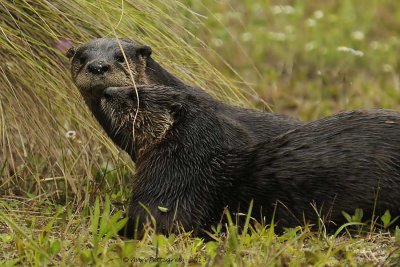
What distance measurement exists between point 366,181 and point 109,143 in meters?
1.42

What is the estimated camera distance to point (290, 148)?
4445mm

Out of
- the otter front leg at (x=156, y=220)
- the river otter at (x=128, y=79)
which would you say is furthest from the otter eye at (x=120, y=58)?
the otter front leg at (x=156, y=220)

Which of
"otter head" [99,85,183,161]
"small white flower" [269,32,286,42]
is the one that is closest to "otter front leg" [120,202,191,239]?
"otter head" [99,85,183,161]

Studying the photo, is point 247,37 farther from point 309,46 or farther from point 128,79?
point 128,79

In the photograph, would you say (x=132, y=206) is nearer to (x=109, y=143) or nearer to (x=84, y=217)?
(x=84, y=217)

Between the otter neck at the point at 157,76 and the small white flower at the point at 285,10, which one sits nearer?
the otter neck at the point at 157,76

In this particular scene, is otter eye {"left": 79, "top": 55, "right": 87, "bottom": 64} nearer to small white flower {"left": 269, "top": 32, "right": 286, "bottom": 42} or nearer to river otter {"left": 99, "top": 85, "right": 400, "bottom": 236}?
river otter {"left": 99, "top": 85, "right": 400, "bottom": 236}

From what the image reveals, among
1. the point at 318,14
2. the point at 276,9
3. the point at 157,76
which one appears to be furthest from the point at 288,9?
the point at 157,76

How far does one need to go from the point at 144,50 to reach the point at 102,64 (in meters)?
0.24

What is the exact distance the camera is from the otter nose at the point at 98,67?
191 inches

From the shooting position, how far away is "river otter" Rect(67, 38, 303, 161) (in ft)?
15.9

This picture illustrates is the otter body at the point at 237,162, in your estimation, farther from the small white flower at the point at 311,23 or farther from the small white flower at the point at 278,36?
the small white flower at the point at 311,23

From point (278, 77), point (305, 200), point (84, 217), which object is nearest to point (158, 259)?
point (84, 217)

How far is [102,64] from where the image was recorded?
4871mm
